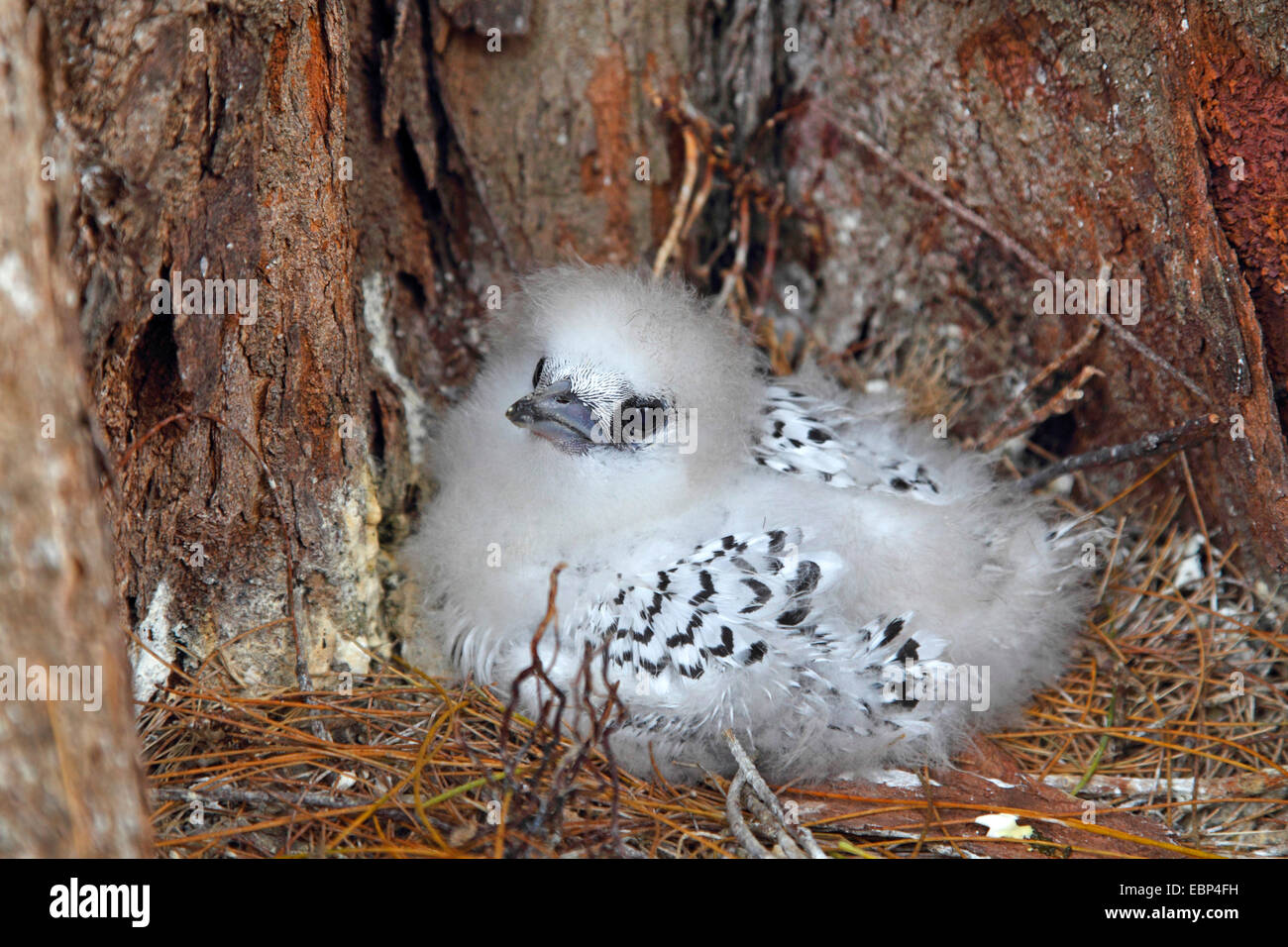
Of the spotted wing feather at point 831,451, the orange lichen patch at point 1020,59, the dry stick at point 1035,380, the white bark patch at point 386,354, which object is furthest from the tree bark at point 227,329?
the dry stick at point 1035,380

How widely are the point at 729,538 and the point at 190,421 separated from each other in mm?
1342

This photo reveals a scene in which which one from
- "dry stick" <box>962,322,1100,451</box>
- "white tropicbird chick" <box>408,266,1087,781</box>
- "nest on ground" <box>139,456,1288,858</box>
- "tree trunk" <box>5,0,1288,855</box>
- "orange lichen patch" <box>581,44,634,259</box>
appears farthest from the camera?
"orange lichen patch" <box>581,44,634,259</box>

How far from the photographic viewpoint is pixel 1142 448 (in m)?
2.70

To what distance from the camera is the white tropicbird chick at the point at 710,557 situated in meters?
2.30

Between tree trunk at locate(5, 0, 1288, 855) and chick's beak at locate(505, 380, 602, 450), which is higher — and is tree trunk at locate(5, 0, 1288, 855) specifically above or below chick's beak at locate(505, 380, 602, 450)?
above

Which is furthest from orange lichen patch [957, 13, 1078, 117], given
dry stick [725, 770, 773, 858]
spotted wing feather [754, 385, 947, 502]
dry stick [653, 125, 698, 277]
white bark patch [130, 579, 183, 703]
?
white bark patch [130, 579, 183, 703]

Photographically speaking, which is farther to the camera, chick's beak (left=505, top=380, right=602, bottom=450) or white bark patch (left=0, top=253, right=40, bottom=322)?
chick's beak (left=505, top=380, right=602, bottom=450)

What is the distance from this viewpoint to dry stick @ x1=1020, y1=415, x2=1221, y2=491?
2584 millimetres

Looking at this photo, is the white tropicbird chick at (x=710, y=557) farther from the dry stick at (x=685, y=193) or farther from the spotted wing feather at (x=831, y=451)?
the dry stick at (x=685, y=193)

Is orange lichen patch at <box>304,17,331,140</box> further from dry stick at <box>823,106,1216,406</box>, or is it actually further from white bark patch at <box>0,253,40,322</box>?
dry stick at <box>823,106,1216,406</box>

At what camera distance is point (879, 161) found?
10.5 ft

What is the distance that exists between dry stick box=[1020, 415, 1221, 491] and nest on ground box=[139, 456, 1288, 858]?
264 millimetres

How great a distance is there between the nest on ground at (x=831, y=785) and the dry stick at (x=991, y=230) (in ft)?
1.51
